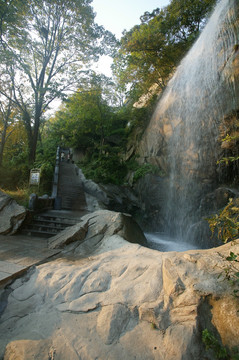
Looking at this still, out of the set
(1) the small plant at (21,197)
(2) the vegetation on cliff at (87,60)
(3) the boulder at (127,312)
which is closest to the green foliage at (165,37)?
(2) the vegetation on cliff at (87,60)

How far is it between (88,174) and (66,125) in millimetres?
8613

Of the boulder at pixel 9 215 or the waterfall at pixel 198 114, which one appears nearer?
the boulder at pixel 9 215

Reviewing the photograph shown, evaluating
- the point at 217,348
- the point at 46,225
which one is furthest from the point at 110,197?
the point at 217,348

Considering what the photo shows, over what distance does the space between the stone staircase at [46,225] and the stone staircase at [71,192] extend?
3004mm

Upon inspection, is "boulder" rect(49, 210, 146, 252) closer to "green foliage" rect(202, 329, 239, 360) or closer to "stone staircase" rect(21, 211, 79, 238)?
"stone staircase" rect(21, 211, 79, 238)

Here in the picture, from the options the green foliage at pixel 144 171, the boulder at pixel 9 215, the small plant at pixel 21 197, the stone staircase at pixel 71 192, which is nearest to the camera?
the boulder at pixel 9 215

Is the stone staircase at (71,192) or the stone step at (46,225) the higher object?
the stone staircase at (71,192)

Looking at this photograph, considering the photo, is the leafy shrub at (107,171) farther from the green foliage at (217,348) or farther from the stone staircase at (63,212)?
the green foliage at (217,348)

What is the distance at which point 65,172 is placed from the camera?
15.9 m

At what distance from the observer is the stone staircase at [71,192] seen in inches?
452

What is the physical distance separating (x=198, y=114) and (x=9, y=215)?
1054 cm

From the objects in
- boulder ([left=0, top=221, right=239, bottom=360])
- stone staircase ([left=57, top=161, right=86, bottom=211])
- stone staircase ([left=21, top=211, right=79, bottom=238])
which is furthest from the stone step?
boulder ([left=0, top=221, right=239, bottom=360])

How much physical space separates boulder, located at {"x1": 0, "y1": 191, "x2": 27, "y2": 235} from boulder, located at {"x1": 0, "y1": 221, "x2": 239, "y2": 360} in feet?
12.8

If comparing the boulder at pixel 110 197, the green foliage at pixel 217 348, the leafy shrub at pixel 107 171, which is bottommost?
the green foliage at pixel 217 348
